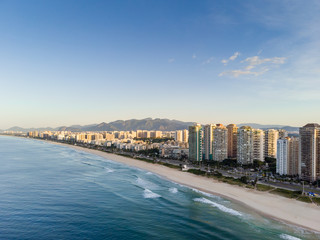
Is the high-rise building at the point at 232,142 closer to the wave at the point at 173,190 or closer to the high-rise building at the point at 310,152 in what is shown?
the high-rise building at the point at 310,152

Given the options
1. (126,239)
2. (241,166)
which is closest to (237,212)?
(126,239)

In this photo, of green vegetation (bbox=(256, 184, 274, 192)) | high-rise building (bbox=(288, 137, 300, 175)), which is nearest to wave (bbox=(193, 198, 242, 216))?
green vegetation (bbox=(256, 184, 274, 192))

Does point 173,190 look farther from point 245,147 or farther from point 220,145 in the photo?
point 220,145

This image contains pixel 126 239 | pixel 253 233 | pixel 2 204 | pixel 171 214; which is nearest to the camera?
pixel 126 239

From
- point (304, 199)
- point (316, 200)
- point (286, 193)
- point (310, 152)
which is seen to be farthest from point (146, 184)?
point (310, 152)

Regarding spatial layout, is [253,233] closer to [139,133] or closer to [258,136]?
[258,136]

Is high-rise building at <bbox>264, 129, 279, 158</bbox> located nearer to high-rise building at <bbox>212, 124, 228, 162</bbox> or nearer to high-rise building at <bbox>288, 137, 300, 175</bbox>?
high-rise building at <bbox>212, 124, 228, 162</bbox>
